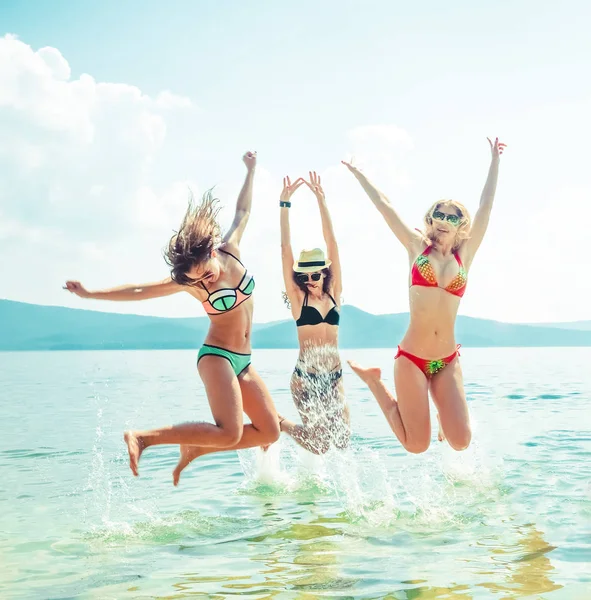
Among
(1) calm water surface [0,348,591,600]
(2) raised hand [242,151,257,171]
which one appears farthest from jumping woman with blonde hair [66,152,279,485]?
(2) raised hand [242,151,257,171]

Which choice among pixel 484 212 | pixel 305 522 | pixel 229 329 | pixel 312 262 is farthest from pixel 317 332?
pixel 484 212

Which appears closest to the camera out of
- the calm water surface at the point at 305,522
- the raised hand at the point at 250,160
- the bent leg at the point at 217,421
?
the calm water surface at the point at 305,522

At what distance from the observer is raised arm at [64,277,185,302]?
645 centimetres

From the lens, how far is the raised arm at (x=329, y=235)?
8625mm

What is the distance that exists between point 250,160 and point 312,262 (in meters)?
1.34

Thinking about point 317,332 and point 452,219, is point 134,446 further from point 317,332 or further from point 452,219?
point 452,219

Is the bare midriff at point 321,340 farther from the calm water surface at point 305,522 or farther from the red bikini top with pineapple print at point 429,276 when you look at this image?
the red bikini top with pineapple print at point 429,276

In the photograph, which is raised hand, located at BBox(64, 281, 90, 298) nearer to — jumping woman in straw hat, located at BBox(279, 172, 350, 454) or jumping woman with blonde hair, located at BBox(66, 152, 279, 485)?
jumping woman with blonde hair, located at BBox(66, 152, 279, 485)

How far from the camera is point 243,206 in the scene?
7539 mm

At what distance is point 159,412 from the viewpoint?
18.8 meters

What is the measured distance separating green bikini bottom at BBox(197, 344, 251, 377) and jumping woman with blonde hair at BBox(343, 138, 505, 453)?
1.46m

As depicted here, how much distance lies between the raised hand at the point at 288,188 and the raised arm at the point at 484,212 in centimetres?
229

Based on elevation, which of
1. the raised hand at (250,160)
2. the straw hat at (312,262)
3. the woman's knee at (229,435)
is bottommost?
the woman's knee at (229,435)

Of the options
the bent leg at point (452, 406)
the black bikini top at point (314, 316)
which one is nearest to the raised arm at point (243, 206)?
the black bikini top at point (314, 316)
